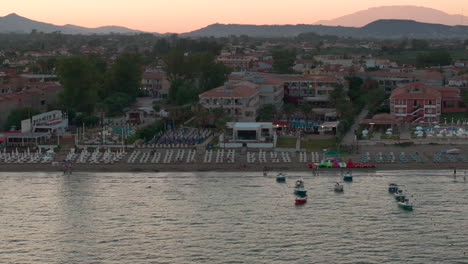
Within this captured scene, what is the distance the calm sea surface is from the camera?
58.5 ft

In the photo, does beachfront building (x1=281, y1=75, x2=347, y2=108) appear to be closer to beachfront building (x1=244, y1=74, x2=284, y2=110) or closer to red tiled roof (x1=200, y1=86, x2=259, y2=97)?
beachfront building (x1=244, y1=74, x2=284, y2=110)

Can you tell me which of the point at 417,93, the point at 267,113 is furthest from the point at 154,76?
the point at 417,93

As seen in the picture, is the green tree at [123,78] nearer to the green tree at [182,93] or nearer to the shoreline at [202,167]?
the green tree at [182,93]

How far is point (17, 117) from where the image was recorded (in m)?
34.2

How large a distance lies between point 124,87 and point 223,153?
1710 centimetres

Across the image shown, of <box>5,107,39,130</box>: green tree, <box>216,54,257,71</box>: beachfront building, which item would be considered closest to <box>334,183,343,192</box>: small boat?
<box>5,107,39,130</box>: green tree

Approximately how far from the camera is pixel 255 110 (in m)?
37.2

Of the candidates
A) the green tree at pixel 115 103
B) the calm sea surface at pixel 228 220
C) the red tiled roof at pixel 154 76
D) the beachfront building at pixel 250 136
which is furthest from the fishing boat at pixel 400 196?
the red tiled roof at pixel 154 76

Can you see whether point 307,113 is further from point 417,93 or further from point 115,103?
point 115,103

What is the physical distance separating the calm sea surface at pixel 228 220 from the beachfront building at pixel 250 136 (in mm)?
4035

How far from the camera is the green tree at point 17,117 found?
34.2m

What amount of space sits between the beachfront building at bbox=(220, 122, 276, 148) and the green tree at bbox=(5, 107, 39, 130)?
915 cm

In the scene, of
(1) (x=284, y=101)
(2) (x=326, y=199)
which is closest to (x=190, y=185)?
(2) (x=326, y=199)

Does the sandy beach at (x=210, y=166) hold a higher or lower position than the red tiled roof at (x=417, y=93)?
lower
